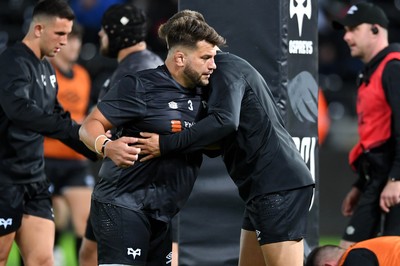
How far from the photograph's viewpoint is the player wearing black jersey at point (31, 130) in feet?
22.5

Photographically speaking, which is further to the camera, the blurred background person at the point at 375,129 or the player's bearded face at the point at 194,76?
the blurred background person at the point at 375,129

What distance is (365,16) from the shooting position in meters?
7.75

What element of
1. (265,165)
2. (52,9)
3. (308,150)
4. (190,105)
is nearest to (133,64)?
(52,9)

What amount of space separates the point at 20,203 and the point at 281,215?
A: 217 centimetres

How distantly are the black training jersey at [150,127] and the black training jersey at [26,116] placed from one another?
1.15 m

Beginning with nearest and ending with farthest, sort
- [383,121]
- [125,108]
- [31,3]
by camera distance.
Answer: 1. [125,108]
2. [383,121]
3. [31,3]

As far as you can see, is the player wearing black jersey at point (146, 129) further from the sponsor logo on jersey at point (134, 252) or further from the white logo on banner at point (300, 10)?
the white logo on banner at point (300, 10)

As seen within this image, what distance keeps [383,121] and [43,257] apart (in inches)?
112

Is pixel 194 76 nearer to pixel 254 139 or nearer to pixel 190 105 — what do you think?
pixel 190 105

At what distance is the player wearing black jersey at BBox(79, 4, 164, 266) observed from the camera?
300 inches

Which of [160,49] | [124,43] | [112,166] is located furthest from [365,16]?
[160,49]

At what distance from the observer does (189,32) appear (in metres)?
5.67

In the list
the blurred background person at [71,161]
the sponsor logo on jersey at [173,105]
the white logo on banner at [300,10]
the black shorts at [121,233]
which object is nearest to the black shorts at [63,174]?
the blurred background person at [71,161]

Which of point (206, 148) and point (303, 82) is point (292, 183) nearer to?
point (206, 148)
